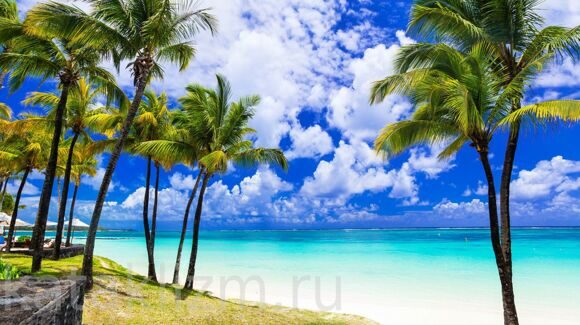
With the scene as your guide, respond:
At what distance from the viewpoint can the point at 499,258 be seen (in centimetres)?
733

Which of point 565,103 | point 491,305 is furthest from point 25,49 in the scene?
point 491,305

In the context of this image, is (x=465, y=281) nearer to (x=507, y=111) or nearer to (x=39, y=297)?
(x=507, y=111)

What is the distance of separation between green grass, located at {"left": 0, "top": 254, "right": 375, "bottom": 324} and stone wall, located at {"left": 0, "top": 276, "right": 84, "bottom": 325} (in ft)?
8.09

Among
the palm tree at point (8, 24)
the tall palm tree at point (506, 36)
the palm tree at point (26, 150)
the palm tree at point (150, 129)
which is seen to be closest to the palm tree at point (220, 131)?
the palm tree at point (150, 129)

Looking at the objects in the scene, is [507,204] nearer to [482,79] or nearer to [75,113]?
[482,79]

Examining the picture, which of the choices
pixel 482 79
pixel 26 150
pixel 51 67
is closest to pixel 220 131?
pixel 51 67

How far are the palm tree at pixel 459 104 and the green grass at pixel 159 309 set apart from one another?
5642 mm

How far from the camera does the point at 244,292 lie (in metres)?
17.8

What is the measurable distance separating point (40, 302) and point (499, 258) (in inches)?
294

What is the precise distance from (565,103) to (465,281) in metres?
16.3

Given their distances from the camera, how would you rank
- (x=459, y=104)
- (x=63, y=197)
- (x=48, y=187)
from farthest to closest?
(x=63, y=197) < (x=48, y=187) < (x=459, y=104)

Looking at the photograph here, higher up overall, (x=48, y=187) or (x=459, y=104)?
(x=459, y=104)

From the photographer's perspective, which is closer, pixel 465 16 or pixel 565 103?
pixel 565 103

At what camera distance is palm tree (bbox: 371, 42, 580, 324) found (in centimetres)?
683
